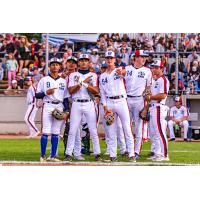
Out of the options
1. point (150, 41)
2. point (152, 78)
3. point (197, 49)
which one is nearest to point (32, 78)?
point (150, 41)

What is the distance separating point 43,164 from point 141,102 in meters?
2.66

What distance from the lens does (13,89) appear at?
25156mm

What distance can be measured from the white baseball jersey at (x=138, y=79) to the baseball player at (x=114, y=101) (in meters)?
0.55

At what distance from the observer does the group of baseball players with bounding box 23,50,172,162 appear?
13617mm

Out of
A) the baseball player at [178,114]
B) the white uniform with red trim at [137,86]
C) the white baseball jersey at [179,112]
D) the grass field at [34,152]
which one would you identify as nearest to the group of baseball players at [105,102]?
the white uniform with red trim at [137,86]

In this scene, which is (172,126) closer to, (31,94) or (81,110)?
(31,94)

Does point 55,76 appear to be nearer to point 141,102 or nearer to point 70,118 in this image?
point 70,118

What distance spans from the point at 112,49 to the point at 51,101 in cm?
1083

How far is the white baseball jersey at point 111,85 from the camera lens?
13586 mm

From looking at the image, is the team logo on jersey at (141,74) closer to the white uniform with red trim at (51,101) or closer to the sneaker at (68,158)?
the white uniform with red trim at (51,101)

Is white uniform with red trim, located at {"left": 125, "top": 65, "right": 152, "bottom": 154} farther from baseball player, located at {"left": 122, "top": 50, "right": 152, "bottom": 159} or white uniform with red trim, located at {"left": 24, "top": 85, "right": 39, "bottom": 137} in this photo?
white uniform with red trim, located at {"left": 24, "top": 85, "right": 39, "bottom": 137}

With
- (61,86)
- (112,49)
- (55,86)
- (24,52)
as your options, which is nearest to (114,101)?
(61,86)

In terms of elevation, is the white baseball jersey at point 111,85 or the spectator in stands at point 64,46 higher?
the spectator in stands at point 64,46

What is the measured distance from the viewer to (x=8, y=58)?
83.6 ft
